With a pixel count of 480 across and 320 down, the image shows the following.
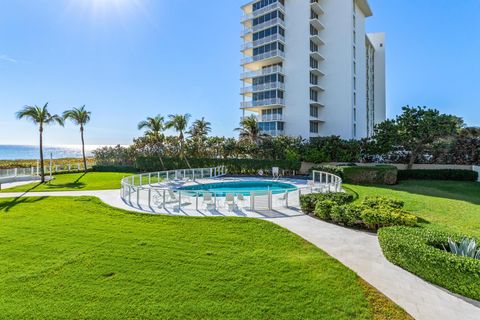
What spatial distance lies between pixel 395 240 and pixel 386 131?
2458 centimetres

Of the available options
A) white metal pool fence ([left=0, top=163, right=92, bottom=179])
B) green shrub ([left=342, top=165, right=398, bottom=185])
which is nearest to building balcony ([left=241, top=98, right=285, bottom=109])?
green shrub ([left=342, top=165, right=398, bottom=185])

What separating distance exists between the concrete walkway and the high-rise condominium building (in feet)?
101

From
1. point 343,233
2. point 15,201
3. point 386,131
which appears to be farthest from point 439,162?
point 15,201

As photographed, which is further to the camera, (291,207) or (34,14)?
(34,14)

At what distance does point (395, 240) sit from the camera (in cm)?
669

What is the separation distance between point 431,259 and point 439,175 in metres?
23.5

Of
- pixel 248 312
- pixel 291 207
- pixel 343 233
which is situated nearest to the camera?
pixel 248 312

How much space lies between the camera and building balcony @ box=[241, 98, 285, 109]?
39781mm

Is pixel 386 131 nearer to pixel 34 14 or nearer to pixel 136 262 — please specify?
pixel 136 262

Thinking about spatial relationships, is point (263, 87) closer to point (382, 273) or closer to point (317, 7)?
point (317, 7)

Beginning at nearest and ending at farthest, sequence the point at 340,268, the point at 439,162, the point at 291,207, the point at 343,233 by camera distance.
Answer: the point at 340,268
the point at 343,233
the point at 291,207
the point at 439,162

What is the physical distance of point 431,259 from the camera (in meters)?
5.68

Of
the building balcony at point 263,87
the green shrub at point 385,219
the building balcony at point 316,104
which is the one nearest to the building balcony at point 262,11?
the building balcony at point 263,87

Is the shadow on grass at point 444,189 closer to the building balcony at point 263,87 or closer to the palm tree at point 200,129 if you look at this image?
the palm tree at point 200,129
